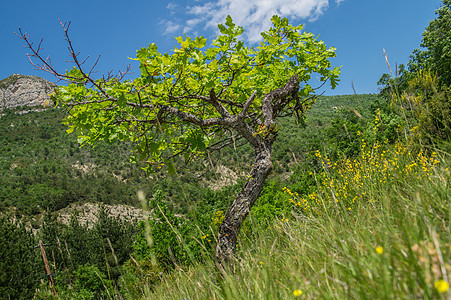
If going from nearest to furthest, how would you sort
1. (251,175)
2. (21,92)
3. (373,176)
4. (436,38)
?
1. (373,176)
2. (251,175)
3. (436,38)
4. (21,92)

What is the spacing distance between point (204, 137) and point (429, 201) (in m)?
2.48

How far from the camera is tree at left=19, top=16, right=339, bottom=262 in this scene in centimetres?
251

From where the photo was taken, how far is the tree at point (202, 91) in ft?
8.24

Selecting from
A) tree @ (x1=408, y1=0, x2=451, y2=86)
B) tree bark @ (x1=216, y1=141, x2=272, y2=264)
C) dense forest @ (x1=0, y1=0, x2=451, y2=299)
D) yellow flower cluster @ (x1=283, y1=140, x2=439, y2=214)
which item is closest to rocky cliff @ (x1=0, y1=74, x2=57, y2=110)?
dense forest @ (x1=0, y1=0, x2=451, y2=299)

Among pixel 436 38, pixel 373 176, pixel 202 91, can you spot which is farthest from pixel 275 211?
pixel 436 38

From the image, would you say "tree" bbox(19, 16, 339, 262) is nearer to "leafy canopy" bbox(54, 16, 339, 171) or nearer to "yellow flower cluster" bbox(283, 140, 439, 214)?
"leafy canopy" bbox(54, 16, 339, 171)

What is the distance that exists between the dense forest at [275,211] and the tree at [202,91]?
29 centimetres

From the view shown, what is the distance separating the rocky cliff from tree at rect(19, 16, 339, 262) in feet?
327

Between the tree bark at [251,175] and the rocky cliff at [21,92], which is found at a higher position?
the rocky cliff at [21,92]

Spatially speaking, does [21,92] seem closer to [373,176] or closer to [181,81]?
[181,81]

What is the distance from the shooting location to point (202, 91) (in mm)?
2939

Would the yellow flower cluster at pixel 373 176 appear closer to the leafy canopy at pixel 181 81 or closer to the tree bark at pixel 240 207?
the tree bark at pixel 240 207

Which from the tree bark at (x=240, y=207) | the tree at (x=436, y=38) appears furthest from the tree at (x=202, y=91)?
the tree at (x=436, y=38)

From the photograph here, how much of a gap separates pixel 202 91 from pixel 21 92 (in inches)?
4585
